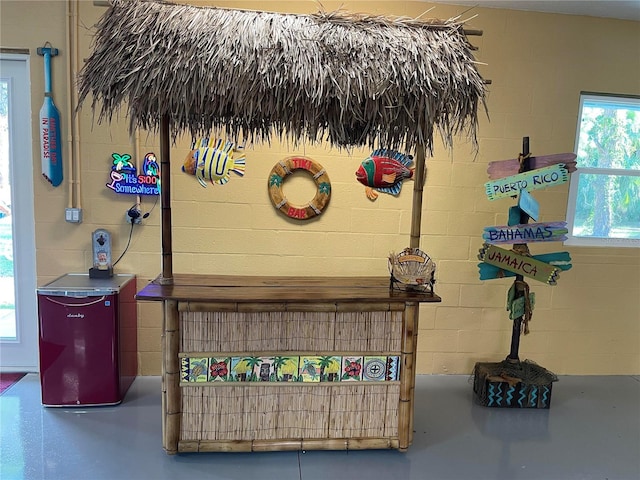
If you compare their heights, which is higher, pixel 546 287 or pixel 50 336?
pixel 546 287

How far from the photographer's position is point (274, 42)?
216 cm

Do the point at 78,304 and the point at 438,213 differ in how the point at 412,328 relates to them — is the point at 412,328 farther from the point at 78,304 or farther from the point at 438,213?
the point at 78,304

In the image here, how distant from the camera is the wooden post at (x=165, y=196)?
2.31 metres

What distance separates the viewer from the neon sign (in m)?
3.06

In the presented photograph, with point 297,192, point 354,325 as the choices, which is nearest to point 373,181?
point 297,192

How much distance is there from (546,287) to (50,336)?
12.2ft

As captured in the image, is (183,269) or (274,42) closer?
(274,42)

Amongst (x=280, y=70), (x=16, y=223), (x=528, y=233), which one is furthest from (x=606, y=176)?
(x=16, y=223)

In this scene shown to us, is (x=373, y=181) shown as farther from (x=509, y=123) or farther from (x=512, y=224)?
(x=509, y=123)

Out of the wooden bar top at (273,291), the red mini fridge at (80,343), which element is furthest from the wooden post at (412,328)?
the red mini fridge at (80,343)

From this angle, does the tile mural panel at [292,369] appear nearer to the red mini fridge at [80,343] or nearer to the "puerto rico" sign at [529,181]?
the red mini fridge at [80,343]

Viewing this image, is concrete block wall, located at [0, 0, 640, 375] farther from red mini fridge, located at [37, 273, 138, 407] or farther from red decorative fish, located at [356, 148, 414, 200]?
red mini fridge, located at [37, 273, 138, 407]

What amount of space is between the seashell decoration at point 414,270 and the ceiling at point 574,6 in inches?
79.3

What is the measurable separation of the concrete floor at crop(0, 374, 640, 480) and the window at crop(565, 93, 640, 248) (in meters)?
1.38
